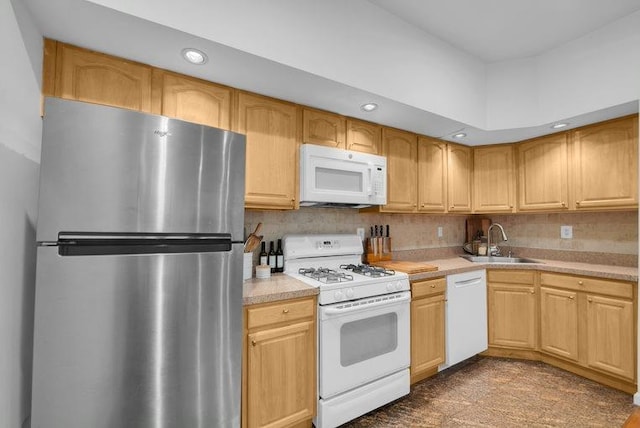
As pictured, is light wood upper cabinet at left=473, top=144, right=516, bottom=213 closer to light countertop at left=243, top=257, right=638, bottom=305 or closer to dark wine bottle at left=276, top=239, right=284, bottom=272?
light countertop at left=243, top=257, right=638, bottom=305

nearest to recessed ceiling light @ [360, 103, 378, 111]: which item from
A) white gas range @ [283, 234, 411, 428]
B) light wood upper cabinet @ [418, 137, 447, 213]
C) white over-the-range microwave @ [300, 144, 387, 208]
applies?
white over-the-range microwave @ [300, 144, 387, 208]

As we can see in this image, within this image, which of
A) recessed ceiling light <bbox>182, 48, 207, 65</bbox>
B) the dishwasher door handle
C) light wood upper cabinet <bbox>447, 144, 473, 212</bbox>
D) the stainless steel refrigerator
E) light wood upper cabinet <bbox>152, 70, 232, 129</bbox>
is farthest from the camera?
light wood upper cabinet <bbox>447, 144, 473, 212</bbox>

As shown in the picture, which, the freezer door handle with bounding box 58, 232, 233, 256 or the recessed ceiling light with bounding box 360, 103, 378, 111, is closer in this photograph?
the freezer door handle with bounding box 58, 232, 233, 256

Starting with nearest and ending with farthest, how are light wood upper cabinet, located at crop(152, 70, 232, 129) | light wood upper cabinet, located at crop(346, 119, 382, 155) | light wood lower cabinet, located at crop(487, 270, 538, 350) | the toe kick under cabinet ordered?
light wood upper cabinet, located at crop(152, 70, 232, 129), the toe kick under cabinet, light wood upper cabinet, located at crop(346, 119, 382, 155), light wood lower cabinet, located at crop(487, 270, 538, 350)

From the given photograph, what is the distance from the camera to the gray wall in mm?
1084

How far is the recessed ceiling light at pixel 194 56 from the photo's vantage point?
1.52m

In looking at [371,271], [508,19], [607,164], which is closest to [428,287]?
[371,271]

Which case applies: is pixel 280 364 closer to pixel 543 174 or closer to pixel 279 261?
pixel 279 261

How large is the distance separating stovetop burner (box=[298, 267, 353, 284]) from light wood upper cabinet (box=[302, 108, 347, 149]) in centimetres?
98

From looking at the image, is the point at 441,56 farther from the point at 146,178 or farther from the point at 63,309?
the point at 63,309

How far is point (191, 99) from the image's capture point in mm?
1744

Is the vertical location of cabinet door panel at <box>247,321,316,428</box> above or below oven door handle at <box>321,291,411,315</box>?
below

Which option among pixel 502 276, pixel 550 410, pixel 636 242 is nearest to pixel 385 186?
pixel 502 276

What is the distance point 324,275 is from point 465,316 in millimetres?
1447
